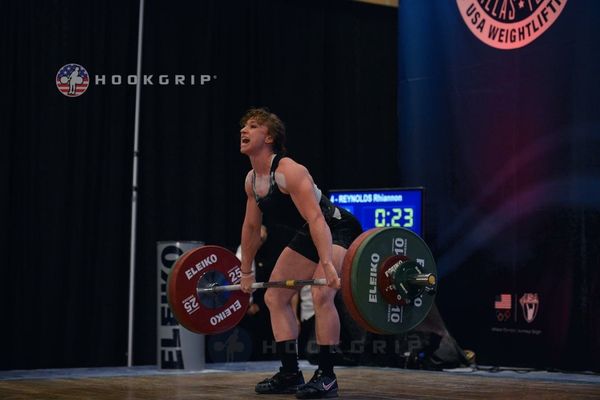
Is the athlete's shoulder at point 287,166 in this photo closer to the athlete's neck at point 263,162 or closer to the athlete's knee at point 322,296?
the athlete's neck at point 263,162

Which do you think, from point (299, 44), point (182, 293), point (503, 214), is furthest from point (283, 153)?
point (299, 44)

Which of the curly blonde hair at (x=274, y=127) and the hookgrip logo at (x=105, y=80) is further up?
the hookgrip logo at (x=105, y=80)

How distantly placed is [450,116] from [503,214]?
36.9 inches

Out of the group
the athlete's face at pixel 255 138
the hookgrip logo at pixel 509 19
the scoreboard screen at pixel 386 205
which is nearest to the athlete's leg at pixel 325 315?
the athlete's face at pixel 255 138

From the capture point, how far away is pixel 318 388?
182 inches

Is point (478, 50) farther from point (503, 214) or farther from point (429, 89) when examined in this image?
point (503, 214)

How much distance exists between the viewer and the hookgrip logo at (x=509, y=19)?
22.2ft

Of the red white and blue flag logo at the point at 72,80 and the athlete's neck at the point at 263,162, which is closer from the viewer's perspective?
the athlete's neck at the point at 263,162

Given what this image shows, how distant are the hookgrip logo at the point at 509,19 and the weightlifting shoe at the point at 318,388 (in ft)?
10.8

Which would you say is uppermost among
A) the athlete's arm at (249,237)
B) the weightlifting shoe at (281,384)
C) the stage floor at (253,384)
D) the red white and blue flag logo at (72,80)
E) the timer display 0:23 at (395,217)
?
the red white and blue flag logo at (72,80)

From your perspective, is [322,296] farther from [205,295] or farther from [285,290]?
[205,295]

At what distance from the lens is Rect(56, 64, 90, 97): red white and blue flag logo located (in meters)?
7.00

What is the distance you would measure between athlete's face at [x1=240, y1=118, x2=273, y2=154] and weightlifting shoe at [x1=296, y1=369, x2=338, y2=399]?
1173mm

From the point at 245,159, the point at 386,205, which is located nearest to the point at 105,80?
the point at 245,159
